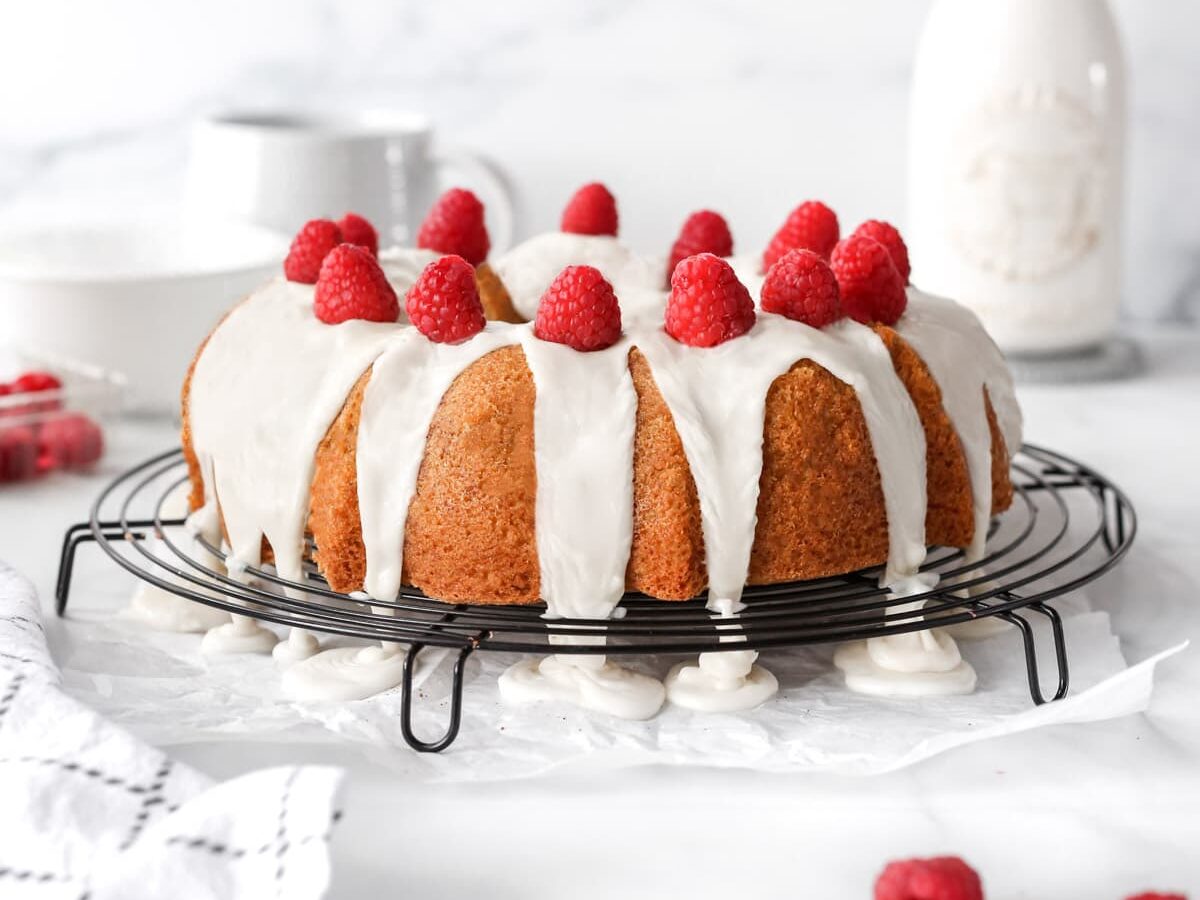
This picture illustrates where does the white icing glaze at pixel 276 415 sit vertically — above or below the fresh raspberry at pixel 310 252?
below

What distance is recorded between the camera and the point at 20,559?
6.03 feet

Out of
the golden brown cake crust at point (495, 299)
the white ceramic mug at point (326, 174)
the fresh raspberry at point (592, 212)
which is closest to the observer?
the golden brown cake crust at point (495, 299)

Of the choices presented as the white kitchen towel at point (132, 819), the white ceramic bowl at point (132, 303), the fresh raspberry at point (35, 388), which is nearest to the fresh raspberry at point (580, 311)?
the white kitchen towel at point (132, 819)

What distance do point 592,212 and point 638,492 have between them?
60 cm

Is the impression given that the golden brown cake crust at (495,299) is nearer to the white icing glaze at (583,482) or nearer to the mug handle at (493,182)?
the white icing glaze at (583,482)

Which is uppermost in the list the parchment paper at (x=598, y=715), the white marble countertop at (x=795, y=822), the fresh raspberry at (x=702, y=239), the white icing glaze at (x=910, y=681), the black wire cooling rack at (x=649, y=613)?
the fresh raspberry at (x=702, y=239)

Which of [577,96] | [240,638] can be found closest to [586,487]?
[240,638]

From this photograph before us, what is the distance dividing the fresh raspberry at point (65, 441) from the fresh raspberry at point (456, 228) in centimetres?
60

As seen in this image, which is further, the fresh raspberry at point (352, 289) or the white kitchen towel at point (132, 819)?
the fresh raspberry at point (352, 289)

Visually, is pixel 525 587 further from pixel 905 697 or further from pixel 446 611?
pixel 905 697

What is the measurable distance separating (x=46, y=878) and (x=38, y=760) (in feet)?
0.37

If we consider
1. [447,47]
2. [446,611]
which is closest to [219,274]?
[447,47]

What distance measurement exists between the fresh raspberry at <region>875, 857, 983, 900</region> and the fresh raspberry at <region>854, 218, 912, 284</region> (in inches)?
28.1

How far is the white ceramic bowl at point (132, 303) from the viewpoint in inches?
87.1
